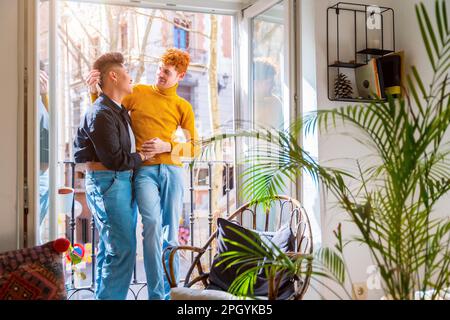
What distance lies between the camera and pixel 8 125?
2807 millimetres

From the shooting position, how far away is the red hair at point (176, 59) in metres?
3.62

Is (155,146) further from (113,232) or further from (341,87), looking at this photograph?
(341,87)

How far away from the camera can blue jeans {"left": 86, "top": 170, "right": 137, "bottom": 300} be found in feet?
10.9

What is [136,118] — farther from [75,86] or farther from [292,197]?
[292,197]

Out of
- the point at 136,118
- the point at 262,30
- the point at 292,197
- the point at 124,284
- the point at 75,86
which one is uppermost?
the point at 262,30

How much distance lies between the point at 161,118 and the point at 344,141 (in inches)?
48.4

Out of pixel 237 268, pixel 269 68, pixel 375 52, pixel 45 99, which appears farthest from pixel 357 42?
pixel 45 99

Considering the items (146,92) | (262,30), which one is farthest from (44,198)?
(262,30)

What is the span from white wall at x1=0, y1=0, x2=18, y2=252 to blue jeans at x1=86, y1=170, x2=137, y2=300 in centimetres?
64

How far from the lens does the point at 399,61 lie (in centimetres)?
318

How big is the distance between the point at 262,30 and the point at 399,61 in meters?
0.94

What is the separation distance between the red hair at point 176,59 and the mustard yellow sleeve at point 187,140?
26 cm

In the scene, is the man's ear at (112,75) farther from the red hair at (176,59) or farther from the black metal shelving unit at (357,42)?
the black metal shelving unit at (357,42)

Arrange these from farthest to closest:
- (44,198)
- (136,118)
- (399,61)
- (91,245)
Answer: (91,245), (136,118), (399,61), (44,198)
